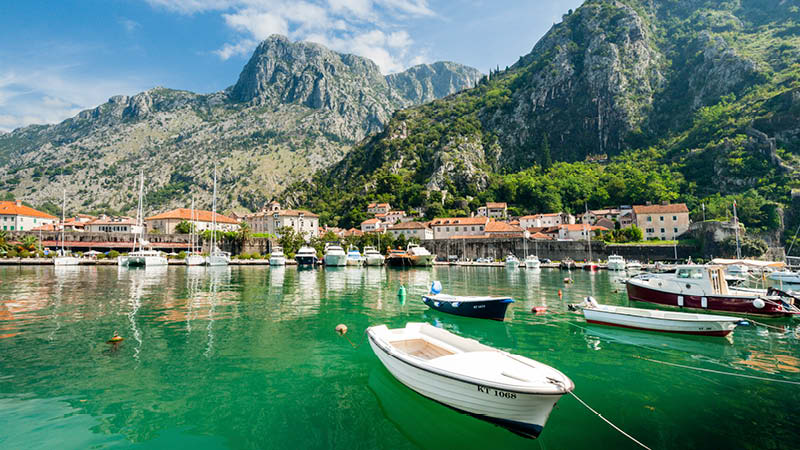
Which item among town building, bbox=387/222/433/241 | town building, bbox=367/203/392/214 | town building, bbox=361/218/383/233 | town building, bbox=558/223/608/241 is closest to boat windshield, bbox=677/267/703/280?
town building, bbox=558/223/608/241

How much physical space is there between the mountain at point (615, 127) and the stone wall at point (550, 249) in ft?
82.8

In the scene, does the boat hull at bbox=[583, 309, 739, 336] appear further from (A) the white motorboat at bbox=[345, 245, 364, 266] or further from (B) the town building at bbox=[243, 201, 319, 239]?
(B) the town building at bbox=[243, 201, 319, 239]

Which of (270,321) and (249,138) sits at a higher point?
(249,138)

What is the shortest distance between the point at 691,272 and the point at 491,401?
19996mm

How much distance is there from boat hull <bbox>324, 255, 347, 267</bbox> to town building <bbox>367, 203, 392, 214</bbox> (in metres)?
49.9

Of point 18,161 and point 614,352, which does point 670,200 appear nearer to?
point 614,352

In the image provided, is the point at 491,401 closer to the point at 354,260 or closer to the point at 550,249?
the point at 354,260

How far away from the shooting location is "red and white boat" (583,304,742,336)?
14.1 m

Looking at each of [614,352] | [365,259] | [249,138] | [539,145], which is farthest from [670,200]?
[249,138]

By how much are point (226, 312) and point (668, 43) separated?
603ft

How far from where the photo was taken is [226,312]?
19.7 meters

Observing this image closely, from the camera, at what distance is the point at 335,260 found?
64.4 metres

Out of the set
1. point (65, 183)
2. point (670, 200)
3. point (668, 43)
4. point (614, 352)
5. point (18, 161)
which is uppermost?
point (668, 43)

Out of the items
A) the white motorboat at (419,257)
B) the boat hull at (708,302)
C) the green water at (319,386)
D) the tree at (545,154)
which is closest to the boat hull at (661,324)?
the green water at (319,386)
